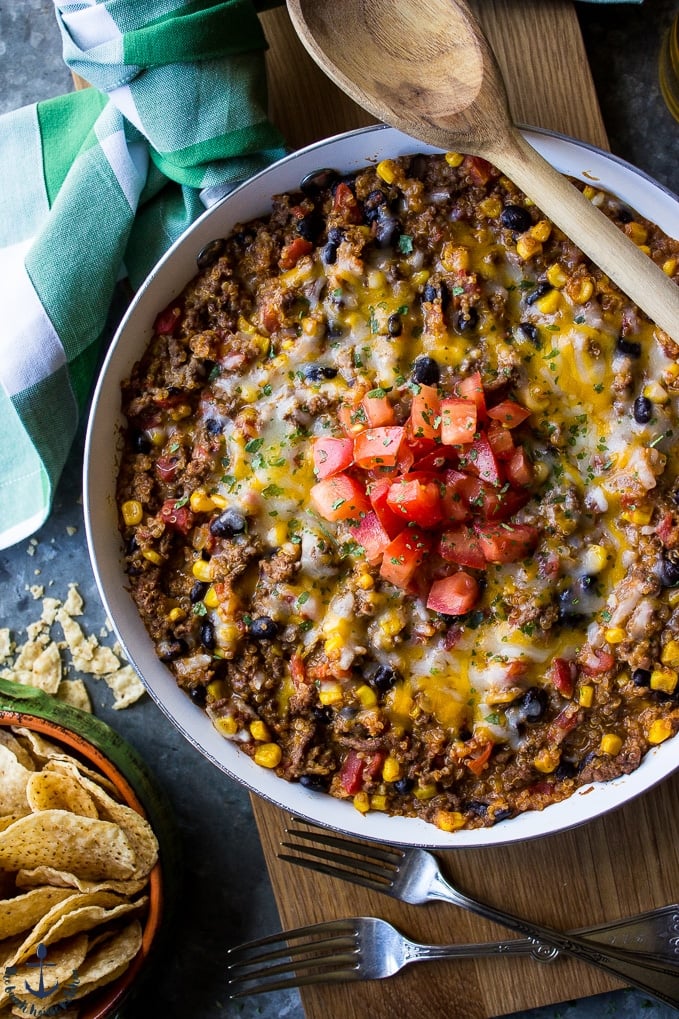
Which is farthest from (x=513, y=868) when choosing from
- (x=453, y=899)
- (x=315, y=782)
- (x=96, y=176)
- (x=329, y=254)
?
(x=96, y=176)

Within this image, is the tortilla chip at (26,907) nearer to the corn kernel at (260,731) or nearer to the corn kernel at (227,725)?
the corn kernel at (227,725)

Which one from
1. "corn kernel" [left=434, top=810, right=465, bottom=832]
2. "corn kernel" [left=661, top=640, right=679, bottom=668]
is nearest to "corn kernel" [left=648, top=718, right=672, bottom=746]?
"corn kernel" [left=661, top=640, right=679, bottom=668]

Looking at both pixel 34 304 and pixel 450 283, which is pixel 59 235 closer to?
pixel 34 304

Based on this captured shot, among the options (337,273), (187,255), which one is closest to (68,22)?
(187,255)

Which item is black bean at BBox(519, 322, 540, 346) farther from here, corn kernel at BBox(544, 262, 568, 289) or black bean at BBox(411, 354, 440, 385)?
black bean at BBox(411, 354, 440, 385)

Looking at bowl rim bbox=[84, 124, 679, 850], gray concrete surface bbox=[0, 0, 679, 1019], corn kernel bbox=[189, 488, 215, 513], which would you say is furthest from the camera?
gray concrete surface bbox=[0, 0, 679, 1019]

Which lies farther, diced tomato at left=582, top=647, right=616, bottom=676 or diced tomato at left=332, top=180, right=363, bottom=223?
diced tomato at left=332, top=180, right=363, bottom=223
